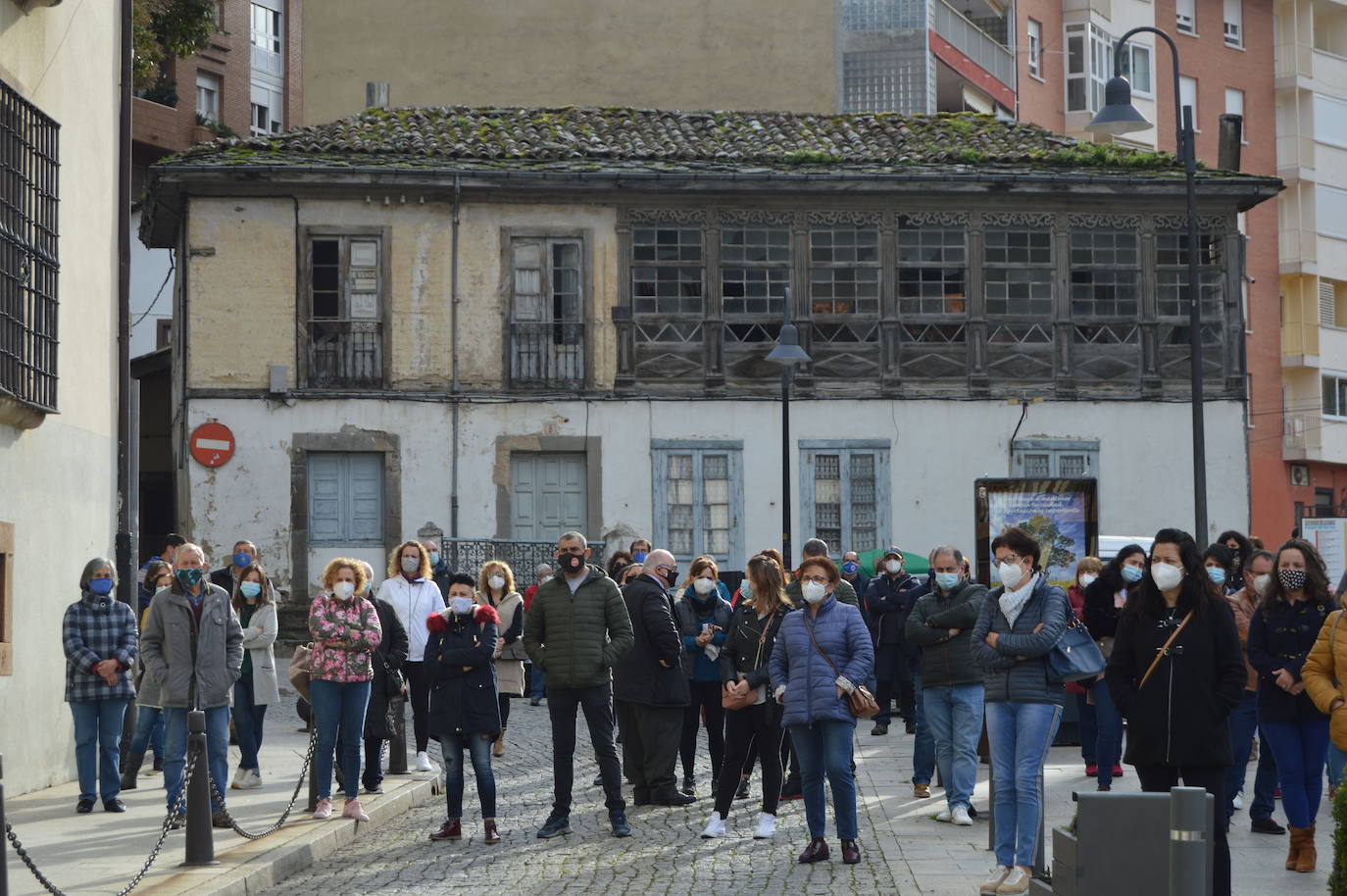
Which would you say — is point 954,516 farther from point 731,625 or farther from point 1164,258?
point 731,625

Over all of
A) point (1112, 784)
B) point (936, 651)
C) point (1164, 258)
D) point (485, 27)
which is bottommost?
point (1112, 784)

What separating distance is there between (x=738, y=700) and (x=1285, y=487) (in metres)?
45.3

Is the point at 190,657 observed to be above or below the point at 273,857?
above

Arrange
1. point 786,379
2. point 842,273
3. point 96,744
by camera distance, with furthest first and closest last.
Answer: point 842,273 < point 786,379 < point 96,744

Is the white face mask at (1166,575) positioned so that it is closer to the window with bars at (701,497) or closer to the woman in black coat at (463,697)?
the woman in black coat at (463,697)

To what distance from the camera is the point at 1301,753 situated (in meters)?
12.4

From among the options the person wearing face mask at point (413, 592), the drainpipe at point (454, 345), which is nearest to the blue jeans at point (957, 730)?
the person wearing face mask at point (413, 592)

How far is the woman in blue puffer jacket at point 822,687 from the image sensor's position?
40.5 feet

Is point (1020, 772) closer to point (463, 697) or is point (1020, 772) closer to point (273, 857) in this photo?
point (463, 697)

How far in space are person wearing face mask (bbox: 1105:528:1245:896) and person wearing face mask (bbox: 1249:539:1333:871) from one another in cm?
217

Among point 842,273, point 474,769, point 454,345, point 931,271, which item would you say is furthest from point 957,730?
point 931,271

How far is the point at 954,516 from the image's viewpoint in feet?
107

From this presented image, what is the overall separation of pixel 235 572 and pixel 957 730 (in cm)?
718

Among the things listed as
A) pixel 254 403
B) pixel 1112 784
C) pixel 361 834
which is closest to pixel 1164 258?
pixel 254 403
